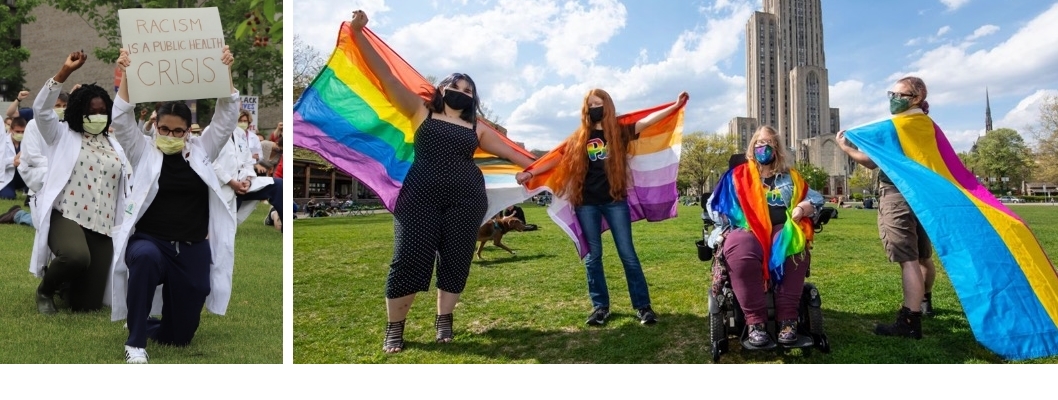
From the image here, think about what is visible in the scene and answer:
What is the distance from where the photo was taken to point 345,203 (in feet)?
29.2

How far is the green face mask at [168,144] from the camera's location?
3801 mm

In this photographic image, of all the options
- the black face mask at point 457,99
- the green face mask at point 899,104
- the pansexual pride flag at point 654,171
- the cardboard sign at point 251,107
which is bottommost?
the pansexual pride flag at point 654,171

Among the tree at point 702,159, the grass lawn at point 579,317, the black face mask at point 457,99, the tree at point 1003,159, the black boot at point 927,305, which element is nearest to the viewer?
the grass lawn at point 579,317

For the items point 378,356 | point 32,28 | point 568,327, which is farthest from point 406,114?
point 32,28

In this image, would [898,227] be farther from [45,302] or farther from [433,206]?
[45,302]

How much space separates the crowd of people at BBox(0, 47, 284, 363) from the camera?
147 inches

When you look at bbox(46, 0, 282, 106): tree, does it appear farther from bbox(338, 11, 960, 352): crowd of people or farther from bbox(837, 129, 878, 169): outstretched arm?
bbox(837, 129, 878, 169): outstretched arm

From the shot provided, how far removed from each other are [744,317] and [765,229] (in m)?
0.49

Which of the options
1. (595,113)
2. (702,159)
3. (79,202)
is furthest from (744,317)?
(702,159)

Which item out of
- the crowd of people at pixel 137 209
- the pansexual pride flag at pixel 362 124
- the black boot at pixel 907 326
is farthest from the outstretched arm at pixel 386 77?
the black boot at pixel 907 326

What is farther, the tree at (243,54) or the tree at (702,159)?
the tree at (243,54)

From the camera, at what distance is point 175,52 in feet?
12.6

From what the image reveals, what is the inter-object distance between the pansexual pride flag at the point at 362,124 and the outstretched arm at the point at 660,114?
80 cm

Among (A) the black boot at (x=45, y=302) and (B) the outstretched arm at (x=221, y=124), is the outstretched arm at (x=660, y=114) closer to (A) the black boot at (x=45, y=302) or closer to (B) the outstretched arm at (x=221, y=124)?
(B) the outstretched arm at (x=221, y=124)
